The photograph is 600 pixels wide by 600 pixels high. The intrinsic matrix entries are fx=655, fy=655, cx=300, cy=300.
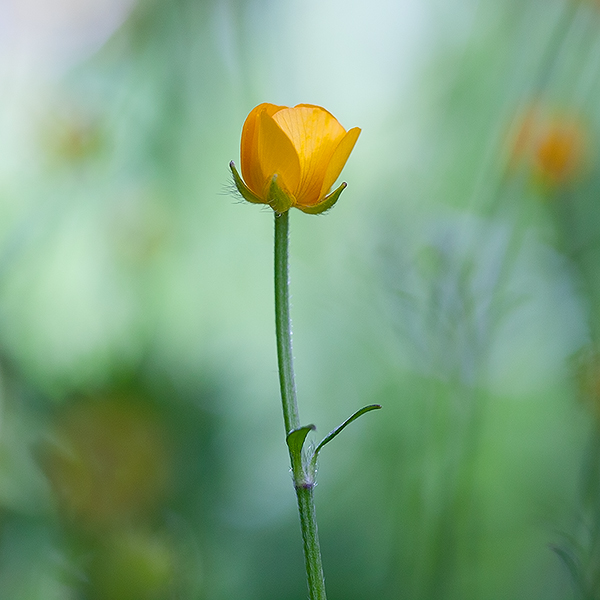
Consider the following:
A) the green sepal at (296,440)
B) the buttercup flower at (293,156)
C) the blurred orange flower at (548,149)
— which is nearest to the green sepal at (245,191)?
the buttercup flower at (293,156)

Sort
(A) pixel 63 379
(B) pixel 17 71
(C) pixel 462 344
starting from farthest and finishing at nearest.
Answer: (B) pixel 17 71, (A) pixel 63 379, (C) pixel 462 344

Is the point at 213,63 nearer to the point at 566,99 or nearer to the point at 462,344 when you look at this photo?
the point at 566,99

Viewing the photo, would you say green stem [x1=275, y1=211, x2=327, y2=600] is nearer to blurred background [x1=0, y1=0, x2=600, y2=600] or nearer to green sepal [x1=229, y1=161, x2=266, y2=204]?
green sepal [x1=229, y1=161, x2=266, y2=204]

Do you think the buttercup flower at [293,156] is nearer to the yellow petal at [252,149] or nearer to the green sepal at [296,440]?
the yellow petal at [252,149]

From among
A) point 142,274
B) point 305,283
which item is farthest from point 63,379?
point 305,283

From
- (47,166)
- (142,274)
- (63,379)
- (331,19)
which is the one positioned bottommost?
(63,379)
